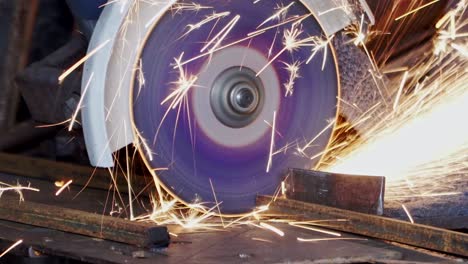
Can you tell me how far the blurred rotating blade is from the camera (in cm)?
302

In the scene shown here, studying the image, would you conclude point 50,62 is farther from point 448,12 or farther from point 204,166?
point 448,12

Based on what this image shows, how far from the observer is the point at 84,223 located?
2.81 m

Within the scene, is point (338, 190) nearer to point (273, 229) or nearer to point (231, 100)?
point (273, 229)

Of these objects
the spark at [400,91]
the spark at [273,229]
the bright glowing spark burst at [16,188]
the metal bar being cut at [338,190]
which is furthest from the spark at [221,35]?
the bright glowing spark burst at [16,188]

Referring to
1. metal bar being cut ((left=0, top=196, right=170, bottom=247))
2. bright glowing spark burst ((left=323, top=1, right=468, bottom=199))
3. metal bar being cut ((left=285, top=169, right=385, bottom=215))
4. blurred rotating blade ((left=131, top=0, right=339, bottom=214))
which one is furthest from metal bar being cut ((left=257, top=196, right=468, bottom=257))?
metal bar being cut ((left=0, top=196, right=170, bottom=247))

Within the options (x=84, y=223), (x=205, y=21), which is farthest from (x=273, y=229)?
(x=205, y=21)

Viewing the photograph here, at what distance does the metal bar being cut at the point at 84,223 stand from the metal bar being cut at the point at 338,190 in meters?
0.53

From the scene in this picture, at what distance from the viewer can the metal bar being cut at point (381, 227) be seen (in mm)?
2660

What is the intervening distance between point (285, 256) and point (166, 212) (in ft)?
2.01

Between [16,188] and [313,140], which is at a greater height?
[313,140]

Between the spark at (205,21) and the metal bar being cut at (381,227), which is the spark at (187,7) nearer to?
the spark at (205,21)

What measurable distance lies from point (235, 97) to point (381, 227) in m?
0.61

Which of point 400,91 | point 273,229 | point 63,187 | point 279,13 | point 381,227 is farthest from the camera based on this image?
point 400,91

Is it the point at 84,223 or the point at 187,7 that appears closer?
the point at 84,223
